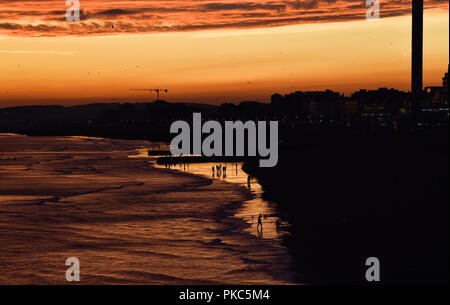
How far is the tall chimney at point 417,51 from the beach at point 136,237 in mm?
32998

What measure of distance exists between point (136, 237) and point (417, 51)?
195ft

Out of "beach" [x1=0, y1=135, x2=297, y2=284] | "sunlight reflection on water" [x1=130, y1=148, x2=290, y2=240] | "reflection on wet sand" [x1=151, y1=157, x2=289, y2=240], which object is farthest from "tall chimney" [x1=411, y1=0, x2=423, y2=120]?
"beach" [x1=0, y1=135, x2=297, y2=284]

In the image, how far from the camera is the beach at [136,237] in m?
28.9

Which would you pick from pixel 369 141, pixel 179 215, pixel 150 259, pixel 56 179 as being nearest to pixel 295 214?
pixel 179 215

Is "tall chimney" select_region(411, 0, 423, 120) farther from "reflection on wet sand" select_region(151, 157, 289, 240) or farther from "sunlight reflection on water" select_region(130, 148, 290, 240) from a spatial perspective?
"reflection on wet sand" select_region(151, 157, 289, 240)

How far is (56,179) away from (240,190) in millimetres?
28126

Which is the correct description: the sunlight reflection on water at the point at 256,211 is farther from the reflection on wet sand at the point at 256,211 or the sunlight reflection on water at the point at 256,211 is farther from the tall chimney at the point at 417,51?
the tall chimney at the point at 417,51

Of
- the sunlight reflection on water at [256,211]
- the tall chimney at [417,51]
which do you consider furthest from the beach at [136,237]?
the tall chimney at [417,51]

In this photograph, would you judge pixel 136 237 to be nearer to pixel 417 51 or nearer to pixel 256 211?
pixel 256 211

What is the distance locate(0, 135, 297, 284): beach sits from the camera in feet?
94.9

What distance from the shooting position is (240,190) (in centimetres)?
6300
